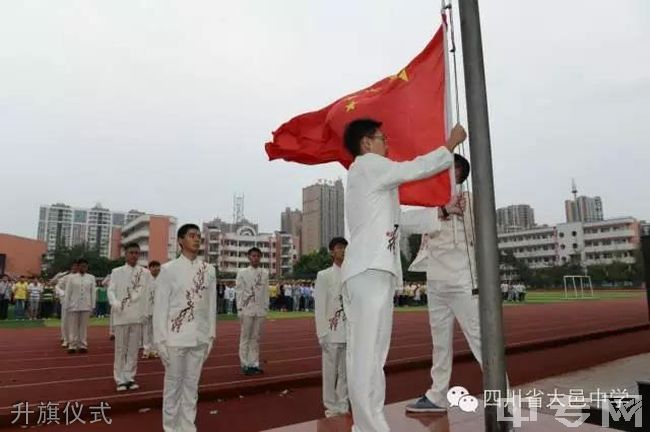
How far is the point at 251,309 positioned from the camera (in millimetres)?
7781

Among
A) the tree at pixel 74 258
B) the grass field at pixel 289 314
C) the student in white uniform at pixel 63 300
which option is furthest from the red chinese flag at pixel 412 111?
the tree at pixel 74 258

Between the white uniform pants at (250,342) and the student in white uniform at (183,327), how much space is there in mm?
3220

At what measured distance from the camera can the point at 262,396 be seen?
6.20m

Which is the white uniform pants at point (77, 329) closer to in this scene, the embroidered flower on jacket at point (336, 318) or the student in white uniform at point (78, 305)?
the student in white uniform at point (78, 305)

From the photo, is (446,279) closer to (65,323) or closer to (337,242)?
(337,242)

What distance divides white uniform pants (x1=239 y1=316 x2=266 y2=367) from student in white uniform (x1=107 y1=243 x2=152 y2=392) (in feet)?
5.04

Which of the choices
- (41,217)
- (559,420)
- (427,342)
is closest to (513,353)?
(427,342)

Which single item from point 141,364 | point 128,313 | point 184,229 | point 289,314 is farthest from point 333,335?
point 289,314

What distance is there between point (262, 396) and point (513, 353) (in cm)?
561

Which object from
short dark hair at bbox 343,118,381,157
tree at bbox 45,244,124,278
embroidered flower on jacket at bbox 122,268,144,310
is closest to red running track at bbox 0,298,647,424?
embroidered flower on jacket at bbox 122,268,144,310

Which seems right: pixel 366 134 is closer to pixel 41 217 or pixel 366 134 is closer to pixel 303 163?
pixel 303 163

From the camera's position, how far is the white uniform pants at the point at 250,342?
24.8 ft

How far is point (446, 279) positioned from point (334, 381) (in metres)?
2.06

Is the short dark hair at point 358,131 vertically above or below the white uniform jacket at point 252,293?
above
